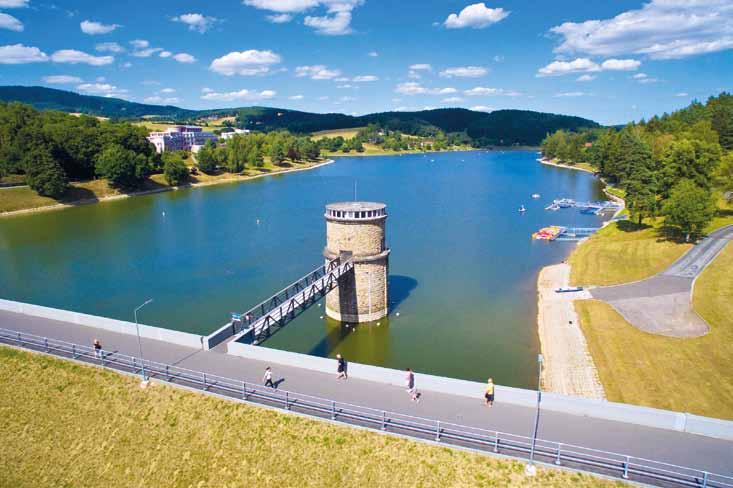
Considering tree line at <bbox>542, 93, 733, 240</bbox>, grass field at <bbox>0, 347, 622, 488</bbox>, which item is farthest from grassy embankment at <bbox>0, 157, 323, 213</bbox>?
tree line at <bbox>542, 93, 733, 240</bbox>

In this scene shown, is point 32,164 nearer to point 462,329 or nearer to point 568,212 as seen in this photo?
point 462,329

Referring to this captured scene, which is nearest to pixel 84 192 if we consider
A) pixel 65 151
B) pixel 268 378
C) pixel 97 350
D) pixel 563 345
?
pixel 65 151

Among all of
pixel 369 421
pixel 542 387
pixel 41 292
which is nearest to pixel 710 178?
pixel 542 387

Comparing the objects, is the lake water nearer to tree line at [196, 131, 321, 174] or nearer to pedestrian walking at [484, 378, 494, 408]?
pedestrian walking at [484, 378, 494, 408]

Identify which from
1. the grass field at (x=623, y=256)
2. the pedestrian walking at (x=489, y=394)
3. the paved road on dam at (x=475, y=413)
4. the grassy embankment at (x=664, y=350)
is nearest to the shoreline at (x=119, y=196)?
the paved road on dam at (x=475, y=413)

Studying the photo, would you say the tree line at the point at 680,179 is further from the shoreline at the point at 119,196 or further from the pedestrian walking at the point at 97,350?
the shoreline at the point at 119,196

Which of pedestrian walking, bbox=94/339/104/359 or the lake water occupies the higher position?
pedestrian walking, bbox=94/339/104/359
